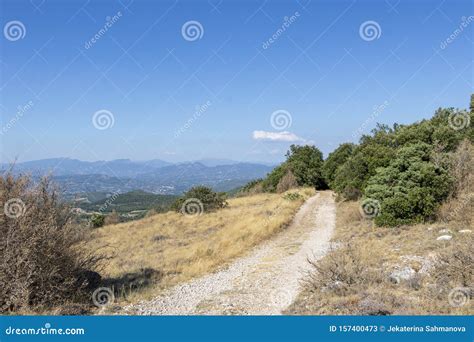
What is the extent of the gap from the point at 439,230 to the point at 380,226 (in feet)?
8.60

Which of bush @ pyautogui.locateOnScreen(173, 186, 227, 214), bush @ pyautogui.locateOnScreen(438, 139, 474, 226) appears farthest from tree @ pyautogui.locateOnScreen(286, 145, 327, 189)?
bush @ pyautogui.locateOnScreen(438, 139, 474, 226)

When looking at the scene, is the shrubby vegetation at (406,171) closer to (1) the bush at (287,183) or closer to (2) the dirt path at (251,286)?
(1) the bush at (287,183)

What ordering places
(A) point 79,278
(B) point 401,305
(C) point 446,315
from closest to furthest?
(C) point 446,315, (B) point 401,305, (A) point 79,278

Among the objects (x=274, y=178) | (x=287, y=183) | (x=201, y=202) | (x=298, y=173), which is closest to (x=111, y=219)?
(x=201, y=202)

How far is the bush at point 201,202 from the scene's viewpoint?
101 ft

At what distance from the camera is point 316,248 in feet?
46.8

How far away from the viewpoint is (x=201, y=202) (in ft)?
102

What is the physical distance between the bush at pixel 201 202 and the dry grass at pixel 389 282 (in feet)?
64.7

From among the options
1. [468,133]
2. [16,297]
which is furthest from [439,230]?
[468,133]

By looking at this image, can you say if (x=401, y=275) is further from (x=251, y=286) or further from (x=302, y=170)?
(x=302, y=170)

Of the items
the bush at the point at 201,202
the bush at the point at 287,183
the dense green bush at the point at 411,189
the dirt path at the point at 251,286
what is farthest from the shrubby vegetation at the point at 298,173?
the dirt path at the point at 251,286

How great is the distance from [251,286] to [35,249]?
506cm

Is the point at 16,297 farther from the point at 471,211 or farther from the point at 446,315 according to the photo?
the point at 471,211

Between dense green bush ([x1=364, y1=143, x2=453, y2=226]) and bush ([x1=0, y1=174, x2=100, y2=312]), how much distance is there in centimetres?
1166
